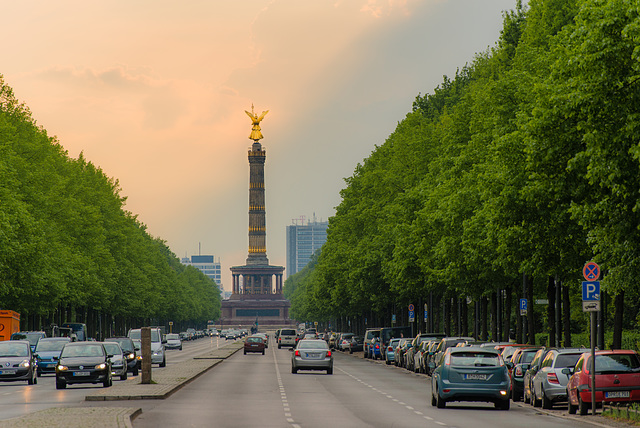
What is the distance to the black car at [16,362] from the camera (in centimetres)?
4294

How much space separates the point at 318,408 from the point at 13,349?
19.3 metres

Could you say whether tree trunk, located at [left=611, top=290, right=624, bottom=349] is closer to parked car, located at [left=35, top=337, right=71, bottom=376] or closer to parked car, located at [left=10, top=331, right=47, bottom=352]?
parked car, located at [left=35, top=337, right=71, bottom=376]

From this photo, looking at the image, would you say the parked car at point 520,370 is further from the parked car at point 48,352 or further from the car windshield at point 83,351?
the parked car at point 48,352

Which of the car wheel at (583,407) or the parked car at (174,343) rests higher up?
the car wheel at (583,407)

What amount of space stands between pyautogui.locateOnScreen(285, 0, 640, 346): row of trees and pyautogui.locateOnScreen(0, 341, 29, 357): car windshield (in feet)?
57.2

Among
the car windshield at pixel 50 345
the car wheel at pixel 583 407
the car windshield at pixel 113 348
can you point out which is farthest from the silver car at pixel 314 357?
the car wheel at pixel 583 407

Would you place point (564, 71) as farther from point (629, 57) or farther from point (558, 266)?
point (558, 266)

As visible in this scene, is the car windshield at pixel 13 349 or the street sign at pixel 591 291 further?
the car windshield at pixel 13 349

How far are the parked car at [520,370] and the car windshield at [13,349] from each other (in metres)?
19.2

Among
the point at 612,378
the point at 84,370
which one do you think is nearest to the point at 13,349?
the point at 84,370

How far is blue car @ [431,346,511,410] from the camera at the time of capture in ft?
94.6

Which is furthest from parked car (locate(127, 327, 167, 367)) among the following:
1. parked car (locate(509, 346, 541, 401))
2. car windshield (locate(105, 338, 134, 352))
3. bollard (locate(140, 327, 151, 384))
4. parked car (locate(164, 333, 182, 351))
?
parked car (locate(164, 333, 182, 351))

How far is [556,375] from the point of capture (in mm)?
29312

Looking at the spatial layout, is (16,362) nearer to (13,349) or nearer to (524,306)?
(13,349)
